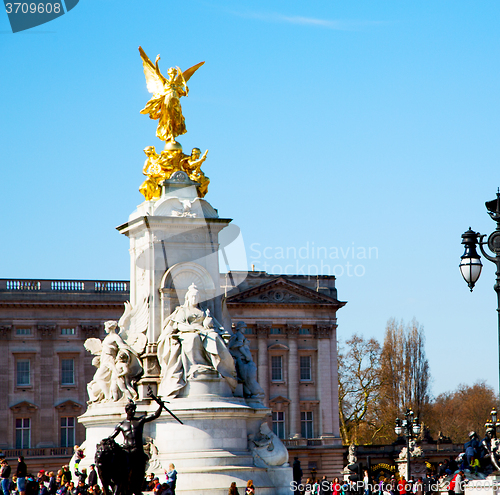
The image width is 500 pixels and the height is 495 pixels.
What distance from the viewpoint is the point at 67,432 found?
66688mm

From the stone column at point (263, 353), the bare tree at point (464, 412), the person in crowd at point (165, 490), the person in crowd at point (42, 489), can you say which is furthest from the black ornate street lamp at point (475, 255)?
the bare tree at point (464, 412)

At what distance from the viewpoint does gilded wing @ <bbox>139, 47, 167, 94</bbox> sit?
32594mm

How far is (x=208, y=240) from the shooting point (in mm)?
31031

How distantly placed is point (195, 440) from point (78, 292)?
4113 centimetres

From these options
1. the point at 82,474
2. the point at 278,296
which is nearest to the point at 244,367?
the point at 82,474

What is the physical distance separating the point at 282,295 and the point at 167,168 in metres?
43.1

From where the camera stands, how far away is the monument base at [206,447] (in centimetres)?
2775

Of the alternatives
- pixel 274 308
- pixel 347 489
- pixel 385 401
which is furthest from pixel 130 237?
pixel 385 401

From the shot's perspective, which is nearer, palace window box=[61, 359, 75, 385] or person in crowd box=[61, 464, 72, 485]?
person in crowd box=[61, 464, 72, 485]

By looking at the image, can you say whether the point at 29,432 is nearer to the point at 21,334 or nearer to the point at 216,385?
the point at 21,334

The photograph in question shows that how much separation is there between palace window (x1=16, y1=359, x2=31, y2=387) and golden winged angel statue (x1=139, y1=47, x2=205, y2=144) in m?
37.7

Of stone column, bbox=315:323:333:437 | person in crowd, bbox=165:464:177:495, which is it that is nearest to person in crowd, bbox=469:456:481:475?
person in crowd, bbox=165:464:177:495

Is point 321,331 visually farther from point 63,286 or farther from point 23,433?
point 23,433

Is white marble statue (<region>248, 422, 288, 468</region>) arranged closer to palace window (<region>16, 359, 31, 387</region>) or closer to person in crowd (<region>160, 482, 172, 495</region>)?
person in crowd (<region>160, 482, 172, 495</region>)
